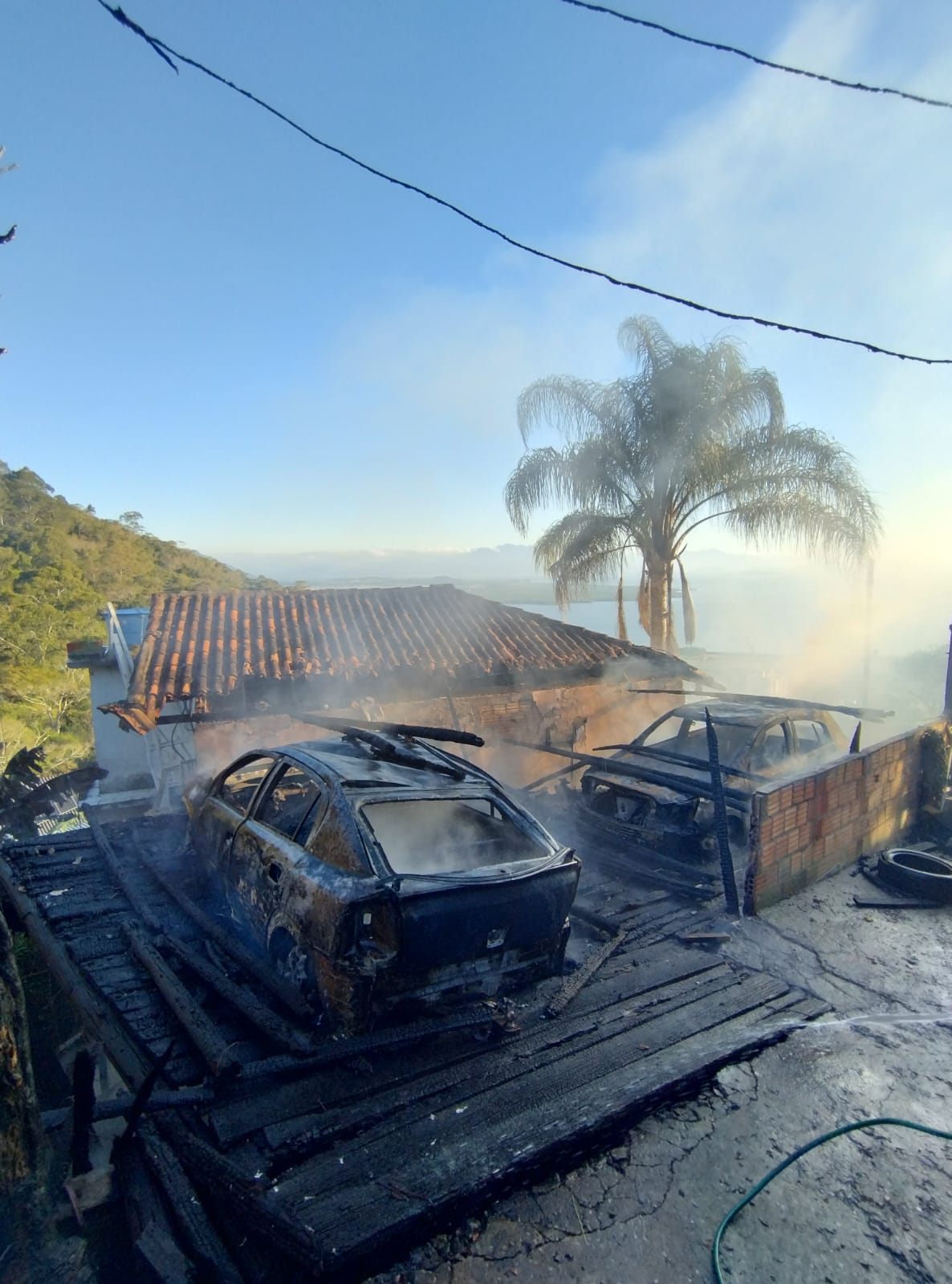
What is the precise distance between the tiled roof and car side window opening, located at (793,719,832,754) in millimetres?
4471

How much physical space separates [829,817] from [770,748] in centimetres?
122

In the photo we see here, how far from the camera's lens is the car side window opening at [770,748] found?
791cm

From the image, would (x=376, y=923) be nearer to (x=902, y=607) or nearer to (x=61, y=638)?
(x=61, y=638)

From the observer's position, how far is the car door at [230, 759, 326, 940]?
4.23 m

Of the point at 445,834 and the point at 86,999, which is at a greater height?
the point at 445,834

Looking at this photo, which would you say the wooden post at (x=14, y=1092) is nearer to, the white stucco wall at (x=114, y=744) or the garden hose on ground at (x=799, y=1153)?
the garden hose on ground at (x=799, y=1153)

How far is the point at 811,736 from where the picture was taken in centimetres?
880

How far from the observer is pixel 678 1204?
3.08m

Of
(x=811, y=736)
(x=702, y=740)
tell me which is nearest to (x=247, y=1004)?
(x=702, y=740)

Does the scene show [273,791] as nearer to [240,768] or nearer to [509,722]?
[240,768]

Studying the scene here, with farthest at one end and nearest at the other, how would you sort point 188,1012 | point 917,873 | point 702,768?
point 702,768 → point 917,873 → point 188,1012

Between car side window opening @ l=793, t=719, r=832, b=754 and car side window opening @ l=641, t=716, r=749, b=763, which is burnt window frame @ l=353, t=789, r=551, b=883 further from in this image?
car side window opening @ l=793, t=719, r=832, b=754

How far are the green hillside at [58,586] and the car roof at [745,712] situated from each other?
52.1 feet

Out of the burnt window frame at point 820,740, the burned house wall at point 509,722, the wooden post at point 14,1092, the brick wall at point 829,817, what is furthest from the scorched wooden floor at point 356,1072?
the burned house wall at point 509,722
